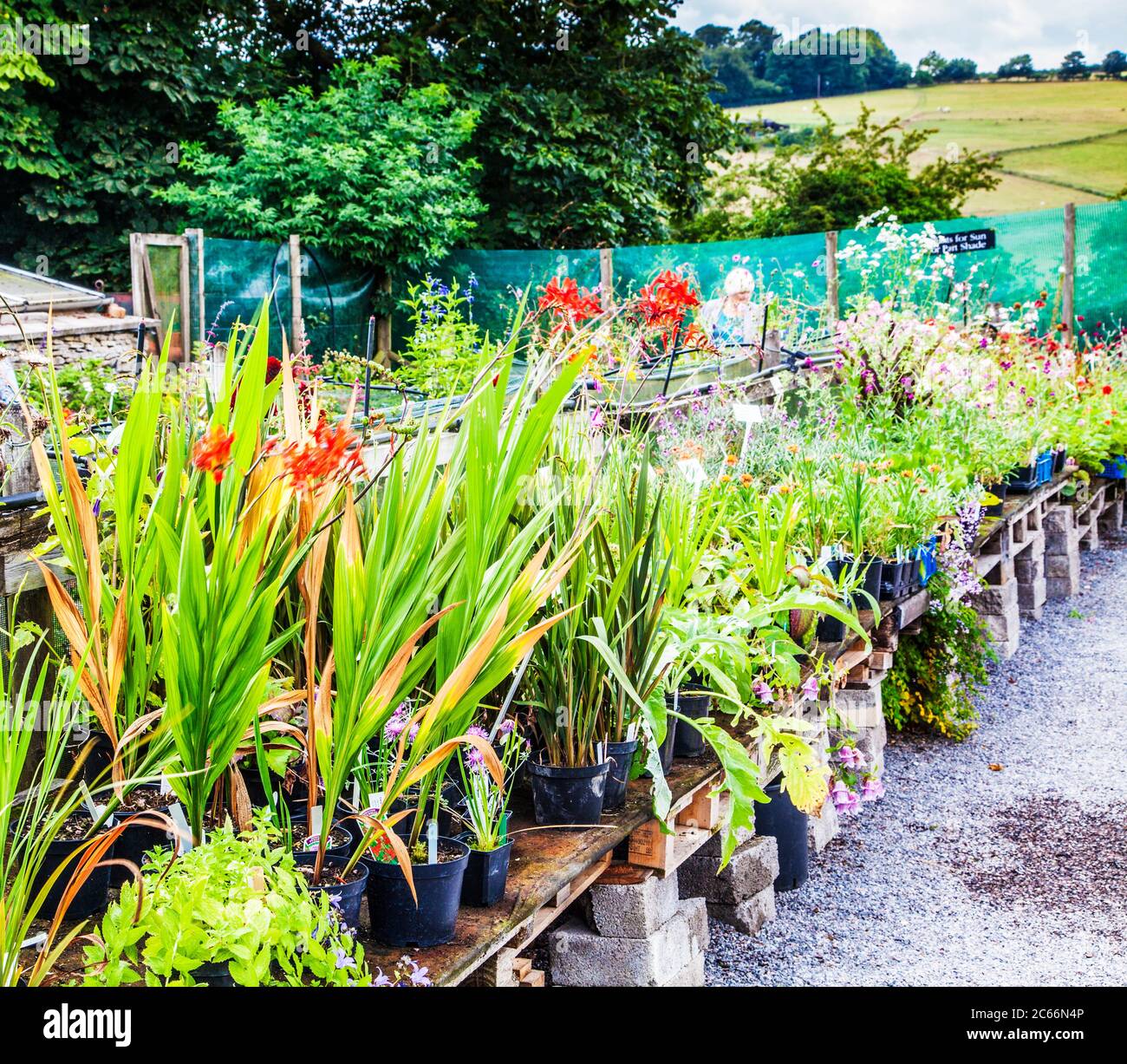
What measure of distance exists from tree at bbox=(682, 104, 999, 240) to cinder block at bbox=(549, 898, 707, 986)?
44.3 feet

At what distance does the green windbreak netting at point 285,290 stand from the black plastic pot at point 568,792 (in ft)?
17.3

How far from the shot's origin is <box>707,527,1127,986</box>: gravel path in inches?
103

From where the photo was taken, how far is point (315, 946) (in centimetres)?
122

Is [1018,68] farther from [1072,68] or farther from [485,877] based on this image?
[485,877]

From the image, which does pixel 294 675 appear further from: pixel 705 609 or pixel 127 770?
pixel 705 609

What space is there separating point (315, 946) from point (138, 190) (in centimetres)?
1140

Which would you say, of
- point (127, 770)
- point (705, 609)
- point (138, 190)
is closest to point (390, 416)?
point (705, 609)

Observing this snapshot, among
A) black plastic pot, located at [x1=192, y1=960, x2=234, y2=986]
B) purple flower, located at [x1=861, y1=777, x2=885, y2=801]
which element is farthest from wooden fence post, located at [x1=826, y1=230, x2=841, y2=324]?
black plastic pot, located at [x1=192, y1=960, x2=234, y2=986]

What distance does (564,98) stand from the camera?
42.0 feet

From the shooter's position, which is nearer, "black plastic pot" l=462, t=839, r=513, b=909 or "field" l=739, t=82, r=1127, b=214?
"black plastic pot" l=462, t=839, r=513, b=909

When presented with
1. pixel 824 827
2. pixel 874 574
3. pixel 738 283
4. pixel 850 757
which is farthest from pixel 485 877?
pixel 738 283

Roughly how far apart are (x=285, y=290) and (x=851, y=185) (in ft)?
30.5

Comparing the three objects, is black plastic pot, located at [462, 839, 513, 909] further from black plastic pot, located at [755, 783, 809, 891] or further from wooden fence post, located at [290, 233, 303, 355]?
wooden fence post, located at [290, 233, 303, 355]

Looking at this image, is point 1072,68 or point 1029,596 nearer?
point 1029,596
